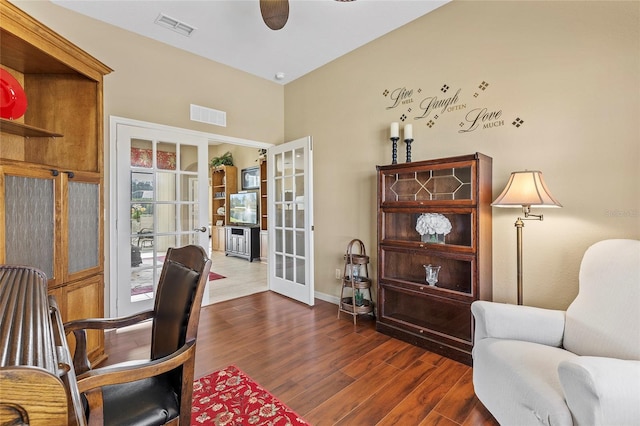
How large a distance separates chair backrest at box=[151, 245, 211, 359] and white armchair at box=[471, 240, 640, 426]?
1534 millimetres

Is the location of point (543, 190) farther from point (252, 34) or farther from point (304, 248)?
point (252, 34)

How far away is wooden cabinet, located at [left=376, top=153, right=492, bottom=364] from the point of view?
91.8 inches

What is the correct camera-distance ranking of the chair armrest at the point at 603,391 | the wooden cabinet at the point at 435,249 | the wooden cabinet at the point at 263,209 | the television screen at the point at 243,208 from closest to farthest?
the chair armrest at the point at 603,391, the wooden cabinet at the point at 435,249, the wooden cabinet at the point at 263,209, the television screen at the point at 243,208

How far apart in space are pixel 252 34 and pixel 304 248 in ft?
8.40

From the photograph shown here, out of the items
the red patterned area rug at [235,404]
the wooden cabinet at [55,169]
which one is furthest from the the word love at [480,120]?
the wooden cabinet at [55,169]

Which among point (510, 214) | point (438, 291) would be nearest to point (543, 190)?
point (510, 214)

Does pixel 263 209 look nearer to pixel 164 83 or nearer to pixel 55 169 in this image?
pixel 164 83

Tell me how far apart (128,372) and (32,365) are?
606 mm

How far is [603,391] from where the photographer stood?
108 cm

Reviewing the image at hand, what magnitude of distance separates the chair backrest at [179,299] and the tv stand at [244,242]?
5.42 metres

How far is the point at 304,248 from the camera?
377 cm

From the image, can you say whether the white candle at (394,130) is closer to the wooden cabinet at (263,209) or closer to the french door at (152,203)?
the french door at (152,203)

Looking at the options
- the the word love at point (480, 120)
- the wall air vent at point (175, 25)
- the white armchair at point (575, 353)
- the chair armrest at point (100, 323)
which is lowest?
the white armchair at point (575, 353)

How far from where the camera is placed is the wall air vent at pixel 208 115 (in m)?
3.60
